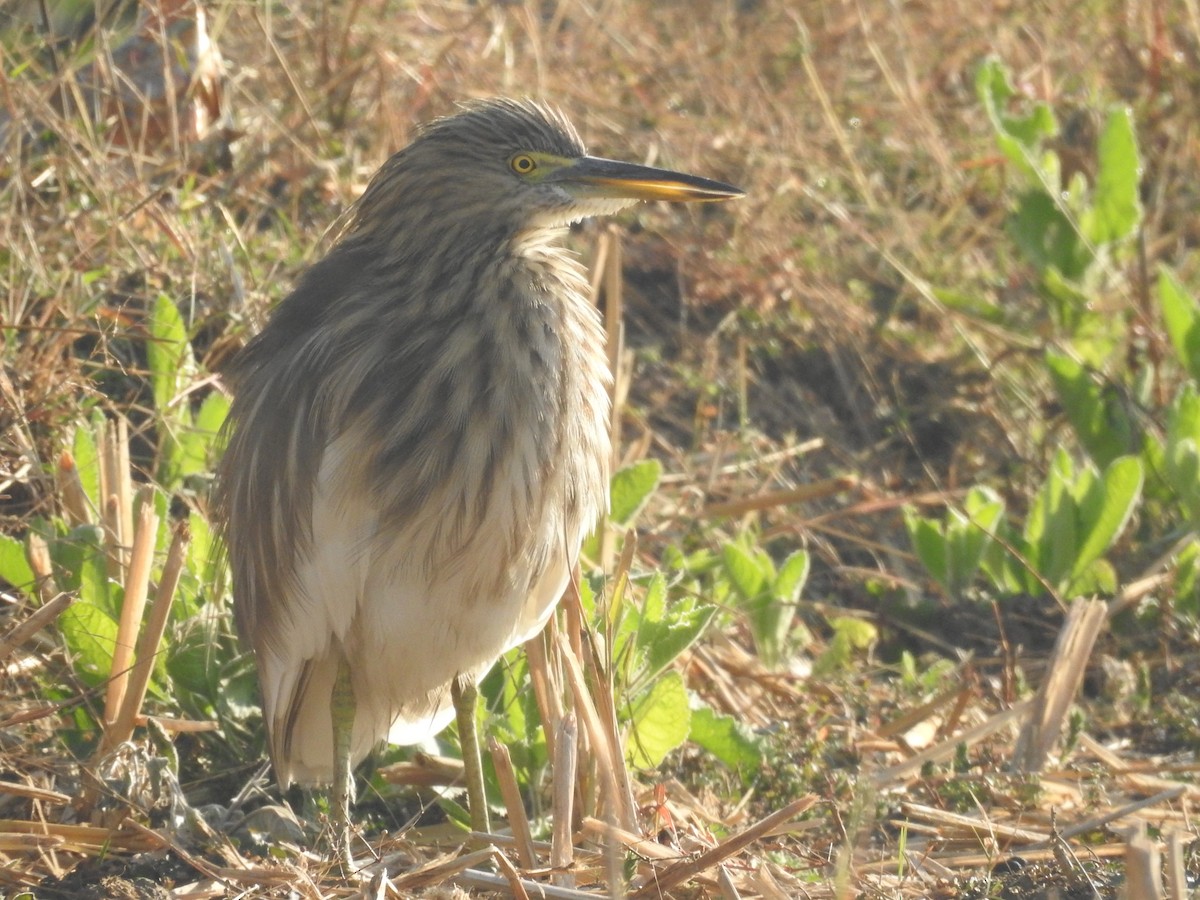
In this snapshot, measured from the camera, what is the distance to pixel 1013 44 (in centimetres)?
662

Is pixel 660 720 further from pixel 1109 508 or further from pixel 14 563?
pixel 1109 508

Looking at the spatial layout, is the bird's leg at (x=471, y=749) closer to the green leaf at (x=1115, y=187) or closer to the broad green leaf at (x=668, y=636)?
the broad green leaf at (x=668, y=636)

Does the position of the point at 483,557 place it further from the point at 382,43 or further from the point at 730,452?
the point at 382,43

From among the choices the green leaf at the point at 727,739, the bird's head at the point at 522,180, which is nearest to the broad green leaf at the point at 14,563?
the bird's head at the point at 522,180

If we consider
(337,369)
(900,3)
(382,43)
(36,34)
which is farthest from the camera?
(900,3)

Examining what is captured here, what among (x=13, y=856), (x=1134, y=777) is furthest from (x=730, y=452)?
(x=13, y=856)

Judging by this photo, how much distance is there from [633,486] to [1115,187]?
2167mm

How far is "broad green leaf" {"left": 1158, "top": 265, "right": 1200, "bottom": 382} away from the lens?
4.84 metres

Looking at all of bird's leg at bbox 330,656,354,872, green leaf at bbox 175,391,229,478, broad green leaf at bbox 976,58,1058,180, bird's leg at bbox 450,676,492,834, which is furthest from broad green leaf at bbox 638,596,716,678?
broad green leaf at bbox 976,58,1058,180

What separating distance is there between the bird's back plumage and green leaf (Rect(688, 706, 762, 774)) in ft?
1.60

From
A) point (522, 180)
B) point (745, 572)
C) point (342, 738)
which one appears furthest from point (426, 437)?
point (745, 572)

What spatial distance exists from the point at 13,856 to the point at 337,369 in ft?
3.51

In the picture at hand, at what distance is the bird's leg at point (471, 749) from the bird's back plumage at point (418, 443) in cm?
5

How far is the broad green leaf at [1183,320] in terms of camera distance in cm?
484
